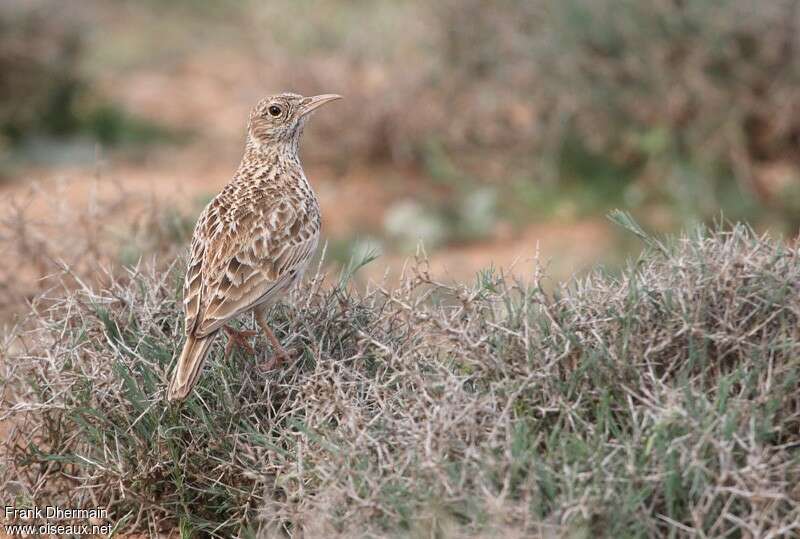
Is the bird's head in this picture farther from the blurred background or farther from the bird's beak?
the blurred background

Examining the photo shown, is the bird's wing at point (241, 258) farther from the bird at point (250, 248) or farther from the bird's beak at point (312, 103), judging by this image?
the bird's beak at point (312, 103)

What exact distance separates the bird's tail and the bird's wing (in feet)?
0.10

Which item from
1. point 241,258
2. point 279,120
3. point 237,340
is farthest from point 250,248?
point 279,120

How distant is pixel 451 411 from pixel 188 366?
958 millimetres

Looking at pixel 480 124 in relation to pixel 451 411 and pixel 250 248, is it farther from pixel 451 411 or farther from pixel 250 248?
pixel 451 411

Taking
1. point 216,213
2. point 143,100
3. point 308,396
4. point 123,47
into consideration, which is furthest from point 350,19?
point 308,396

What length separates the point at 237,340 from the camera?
4.45 metres

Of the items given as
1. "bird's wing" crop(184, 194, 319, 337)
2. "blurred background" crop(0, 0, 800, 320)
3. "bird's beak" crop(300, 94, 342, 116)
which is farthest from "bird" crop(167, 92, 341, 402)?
"blurred background" crop(0, 0, 800, 320)

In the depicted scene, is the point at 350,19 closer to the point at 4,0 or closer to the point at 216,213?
the point at 4,0

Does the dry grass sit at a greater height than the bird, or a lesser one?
lesser

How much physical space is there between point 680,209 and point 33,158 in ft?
20.3

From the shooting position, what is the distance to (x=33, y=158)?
38.5 ft

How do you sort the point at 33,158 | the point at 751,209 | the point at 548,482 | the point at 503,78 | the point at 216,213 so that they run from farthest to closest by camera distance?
1. the point at 33,158
2. the point at 503,78
3. the point at 751,209
4. the point at 216,213
5. the point at 548,482

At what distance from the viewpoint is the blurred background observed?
374 inches
